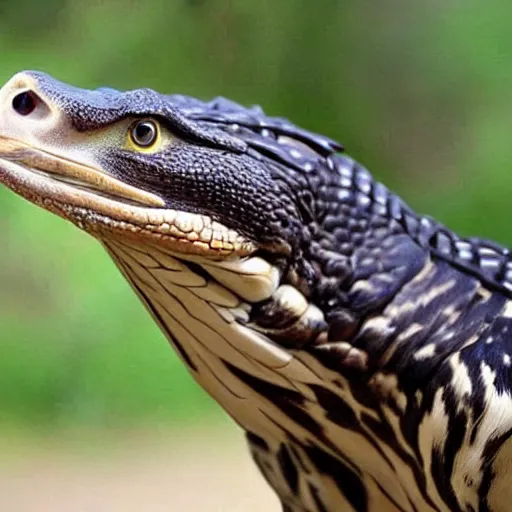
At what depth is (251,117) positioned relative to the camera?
0.61 m

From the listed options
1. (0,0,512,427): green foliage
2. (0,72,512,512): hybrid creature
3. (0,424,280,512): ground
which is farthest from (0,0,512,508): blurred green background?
(0,72,512,512): hybrid creature

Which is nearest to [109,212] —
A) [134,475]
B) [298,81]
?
[134,475]

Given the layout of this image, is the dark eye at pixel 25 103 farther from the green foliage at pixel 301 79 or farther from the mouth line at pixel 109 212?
the green foliage at pixel 301 79

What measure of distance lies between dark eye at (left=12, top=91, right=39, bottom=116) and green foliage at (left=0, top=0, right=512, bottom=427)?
2.56 feet

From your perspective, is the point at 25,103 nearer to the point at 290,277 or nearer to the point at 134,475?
the point at 290,277

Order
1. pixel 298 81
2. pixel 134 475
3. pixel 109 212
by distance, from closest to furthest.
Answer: pixel 109 212 → pixel 134 475 → pixel 298 81

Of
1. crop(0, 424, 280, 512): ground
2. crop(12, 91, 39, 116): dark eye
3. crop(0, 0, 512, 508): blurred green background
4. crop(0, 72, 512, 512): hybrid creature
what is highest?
crop(0, 0, 512, 508): blurred green background

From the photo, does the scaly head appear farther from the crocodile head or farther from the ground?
the ground

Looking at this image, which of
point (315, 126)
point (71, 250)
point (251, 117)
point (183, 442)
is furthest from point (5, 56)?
point (251, 117)

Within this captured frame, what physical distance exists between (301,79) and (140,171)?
89cm

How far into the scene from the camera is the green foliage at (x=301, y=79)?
1.37 m

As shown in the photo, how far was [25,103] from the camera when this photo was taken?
58 cm

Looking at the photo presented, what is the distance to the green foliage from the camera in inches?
53.9

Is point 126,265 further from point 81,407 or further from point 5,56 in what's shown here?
point 5,56
